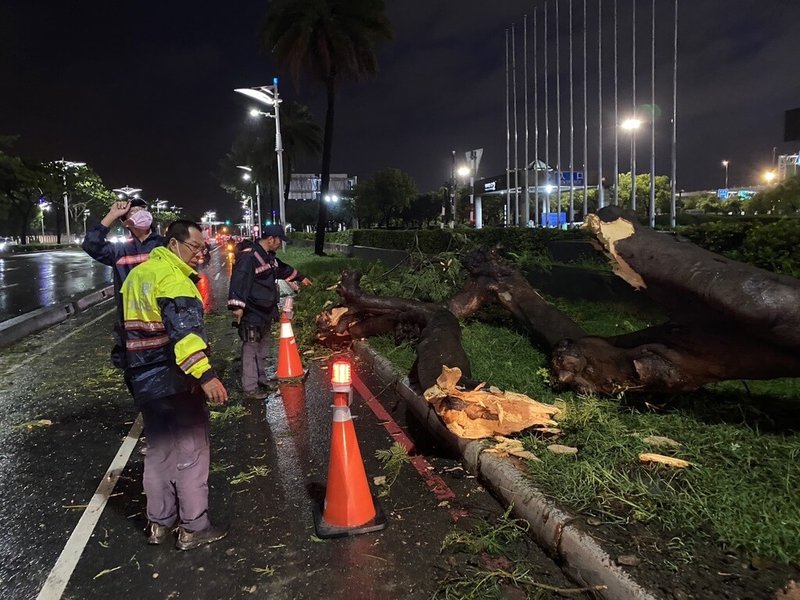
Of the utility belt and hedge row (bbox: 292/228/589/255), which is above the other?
hedge row (bbox: 292/228/589/255)

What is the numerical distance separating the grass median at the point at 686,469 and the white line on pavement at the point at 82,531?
108 inches

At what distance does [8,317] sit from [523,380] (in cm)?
1202

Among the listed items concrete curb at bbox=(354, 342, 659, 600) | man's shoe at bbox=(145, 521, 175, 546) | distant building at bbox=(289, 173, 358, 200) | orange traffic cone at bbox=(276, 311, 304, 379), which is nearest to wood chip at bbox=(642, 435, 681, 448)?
concrete curb at bbox=(354, 342, 659, 600)

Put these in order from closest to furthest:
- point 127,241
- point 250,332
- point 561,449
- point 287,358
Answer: point 561,449 → point 127,241 → point 250,332 → point 287,358

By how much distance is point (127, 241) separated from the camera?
514cm

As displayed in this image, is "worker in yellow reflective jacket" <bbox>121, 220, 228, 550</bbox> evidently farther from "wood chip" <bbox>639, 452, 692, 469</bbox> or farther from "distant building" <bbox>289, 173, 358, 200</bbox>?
"distant building" <bbox>289, 173, 358, 200</bbox>

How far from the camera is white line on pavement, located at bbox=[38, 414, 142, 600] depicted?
2.96m

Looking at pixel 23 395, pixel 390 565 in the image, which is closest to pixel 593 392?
pixel 390 565

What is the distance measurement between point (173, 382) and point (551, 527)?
2.29m

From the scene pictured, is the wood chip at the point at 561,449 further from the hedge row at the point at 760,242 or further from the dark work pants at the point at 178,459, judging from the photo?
the hedge row at the point at 760,242

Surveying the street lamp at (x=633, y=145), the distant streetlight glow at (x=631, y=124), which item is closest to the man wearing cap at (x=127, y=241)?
the street lamp at (x=633, y=145)

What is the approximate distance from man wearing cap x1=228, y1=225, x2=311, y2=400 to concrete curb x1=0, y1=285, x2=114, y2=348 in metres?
6.17

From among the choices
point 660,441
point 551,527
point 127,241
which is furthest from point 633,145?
point 551,527

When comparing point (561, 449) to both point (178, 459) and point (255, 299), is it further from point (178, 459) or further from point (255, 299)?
point (255, 299)
